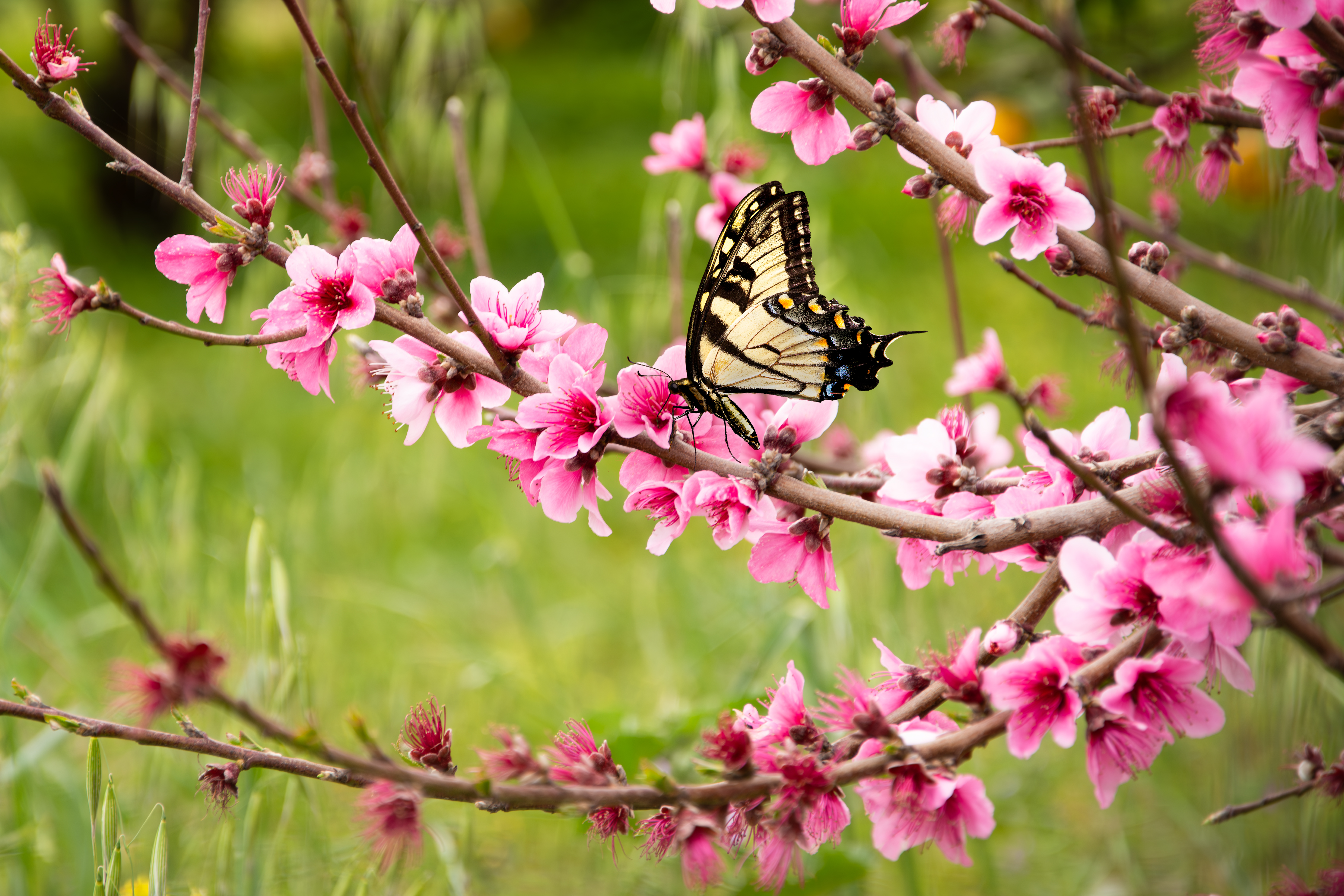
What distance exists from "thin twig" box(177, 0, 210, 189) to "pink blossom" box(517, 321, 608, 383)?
29 centimetres

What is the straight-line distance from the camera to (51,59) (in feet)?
2.39

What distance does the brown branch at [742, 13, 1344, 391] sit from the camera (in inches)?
29.8

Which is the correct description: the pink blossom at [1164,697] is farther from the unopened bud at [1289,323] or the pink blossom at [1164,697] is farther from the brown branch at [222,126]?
the brown branch at [222,126]

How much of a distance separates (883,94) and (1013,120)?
473 cm

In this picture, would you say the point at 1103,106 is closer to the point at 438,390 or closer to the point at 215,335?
the point at 438,390

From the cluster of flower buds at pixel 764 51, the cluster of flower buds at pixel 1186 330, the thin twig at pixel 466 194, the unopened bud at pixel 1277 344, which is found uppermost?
the thin twig at pixel 466 194

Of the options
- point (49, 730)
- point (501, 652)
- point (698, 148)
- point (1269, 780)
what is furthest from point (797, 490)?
point (501, 652)

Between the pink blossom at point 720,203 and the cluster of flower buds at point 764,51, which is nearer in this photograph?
the cluster of flower buds at point 764,51

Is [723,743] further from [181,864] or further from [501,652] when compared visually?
[501,652]

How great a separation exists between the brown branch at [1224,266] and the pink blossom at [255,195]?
0.85 m

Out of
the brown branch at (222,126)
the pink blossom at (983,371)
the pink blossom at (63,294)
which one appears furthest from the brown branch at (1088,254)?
the brown branch at (222,126)

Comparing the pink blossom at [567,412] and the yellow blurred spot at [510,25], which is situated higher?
the yellow blurred spot at [510,25]

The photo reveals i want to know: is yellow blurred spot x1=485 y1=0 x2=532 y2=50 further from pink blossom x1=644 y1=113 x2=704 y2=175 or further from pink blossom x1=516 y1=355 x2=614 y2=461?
pink blossom x1=516 y1=355 x2=614 y2=461

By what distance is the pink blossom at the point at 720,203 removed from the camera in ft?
3.97
